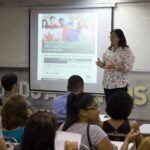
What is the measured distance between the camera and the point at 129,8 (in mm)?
5734

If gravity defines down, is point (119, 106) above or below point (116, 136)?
above

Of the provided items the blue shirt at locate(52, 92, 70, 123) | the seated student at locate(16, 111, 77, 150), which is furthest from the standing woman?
the seated student at locate(16, 111, 77, 150)

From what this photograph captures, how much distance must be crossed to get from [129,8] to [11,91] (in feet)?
8.32

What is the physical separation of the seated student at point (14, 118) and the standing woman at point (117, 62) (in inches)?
81.5

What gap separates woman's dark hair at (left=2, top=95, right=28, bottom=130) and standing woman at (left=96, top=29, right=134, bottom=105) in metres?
2.06

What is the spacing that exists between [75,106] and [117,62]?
7.46 feet

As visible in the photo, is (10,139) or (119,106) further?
(119,106)

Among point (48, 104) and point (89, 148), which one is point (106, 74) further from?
point (89, 148)

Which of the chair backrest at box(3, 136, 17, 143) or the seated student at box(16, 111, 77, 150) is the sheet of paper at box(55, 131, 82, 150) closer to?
the seated student at box(16, 111, 77, 150)

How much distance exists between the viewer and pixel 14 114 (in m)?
2.83

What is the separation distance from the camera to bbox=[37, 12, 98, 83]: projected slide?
6.10m

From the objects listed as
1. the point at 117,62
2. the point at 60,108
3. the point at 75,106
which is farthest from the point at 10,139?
the point at 117,62

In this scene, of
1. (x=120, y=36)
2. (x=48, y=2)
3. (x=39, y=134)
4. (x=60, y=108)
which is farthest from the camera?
(x=48, y=2)

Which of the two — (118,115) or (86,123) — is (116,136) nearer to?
(118,115)
